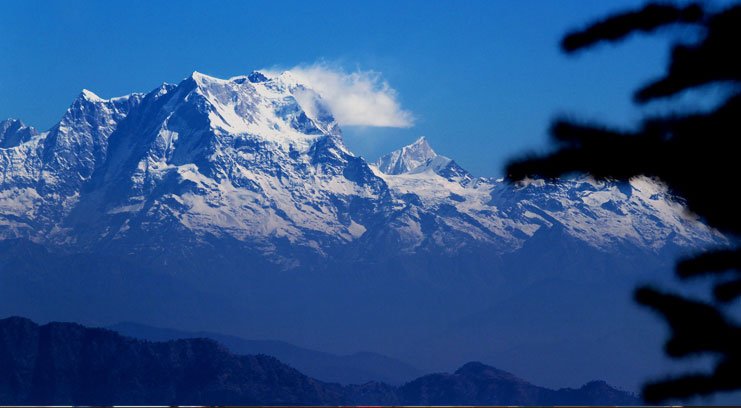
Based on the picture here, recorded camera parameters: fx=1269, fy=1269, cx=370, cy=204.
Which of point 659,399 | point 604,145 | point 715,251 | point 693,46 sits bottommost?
point 659,399

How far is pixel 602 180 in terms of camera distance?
1510 cm

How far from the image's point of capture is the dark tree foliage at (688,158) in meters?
14.3

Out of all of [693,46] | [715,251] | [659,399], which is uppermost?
[693,46]

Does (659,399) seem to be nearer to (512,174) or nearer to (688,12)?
(512,174)

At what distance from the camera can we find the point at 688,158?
47.3 ft

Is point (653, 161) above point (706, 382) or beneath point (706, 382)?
above

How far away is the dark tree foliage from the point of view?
47.0ft

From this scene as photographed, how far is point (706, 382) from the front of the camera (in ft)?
49.7

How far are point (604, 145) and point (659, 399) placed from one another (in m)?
3.10

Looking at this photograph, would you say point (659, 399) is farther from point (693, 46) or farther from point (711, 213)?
point (693, 46)

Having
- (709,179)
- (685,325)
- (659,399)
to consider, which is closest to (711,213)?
(709,179)

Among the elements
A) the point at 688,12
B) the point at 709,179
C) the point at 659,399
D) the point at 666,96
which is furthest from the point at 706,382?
the point at 688,12

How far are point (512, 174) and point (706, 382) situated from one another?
11.1 feet

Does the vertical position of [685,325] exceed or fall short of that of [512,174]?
it falls short
